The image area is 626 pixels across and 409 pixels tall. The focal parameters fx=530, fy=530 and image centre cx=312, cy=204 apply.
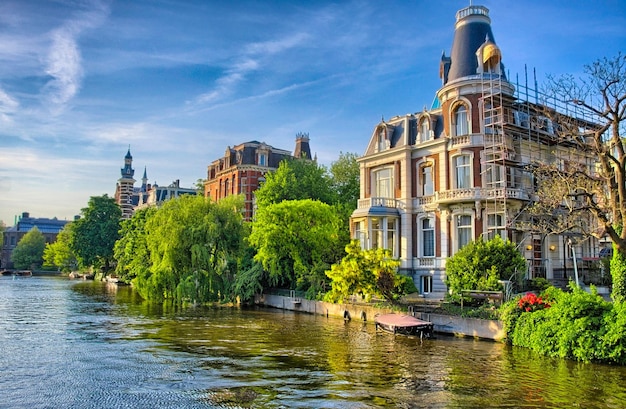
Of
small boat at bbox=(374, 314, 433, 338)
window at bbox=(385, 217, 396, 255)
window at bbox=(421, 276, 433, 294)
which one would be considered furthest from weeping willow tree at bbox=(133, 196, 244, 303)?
small boat at bbox=(374, 314, 433, 338)

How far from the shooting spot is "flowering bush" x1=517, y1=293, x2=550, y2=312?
21.9 m

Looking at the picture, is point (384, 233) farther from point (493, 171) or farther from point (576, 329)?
point (576, 329)

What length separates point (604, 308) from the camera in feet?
64.6

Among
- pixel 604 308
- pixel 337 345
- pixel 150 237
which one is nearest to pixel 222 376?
pixel 337 345

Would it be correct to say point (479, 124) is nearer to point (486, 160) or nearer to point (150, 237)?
point (486, 160)

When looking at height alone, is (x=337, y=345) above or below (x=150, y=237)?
below

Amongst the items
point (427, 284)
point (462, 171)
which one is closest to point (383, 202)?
point (462, 171)

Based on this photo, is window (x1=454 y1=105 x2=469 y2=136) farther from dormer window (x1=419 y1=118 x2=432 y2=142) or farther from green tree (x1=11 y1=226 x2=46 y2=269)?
green tree (x1=11 y1=226 x2=46 y2=269)

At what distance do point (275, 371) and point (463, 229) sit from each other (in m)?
18.8

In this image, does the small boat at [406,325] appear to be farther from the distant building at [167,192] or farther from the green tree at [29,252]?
the green tree at [29,252]

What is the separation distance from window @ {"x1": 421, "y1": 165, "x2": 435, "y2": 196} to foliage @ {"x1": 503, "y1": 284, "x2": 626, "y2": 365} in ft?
45.4

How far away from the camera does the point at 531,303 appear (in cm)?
2214

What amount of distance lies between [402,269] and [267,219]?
1043 centimetres

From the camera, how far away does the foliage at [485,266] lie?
85.8ft
